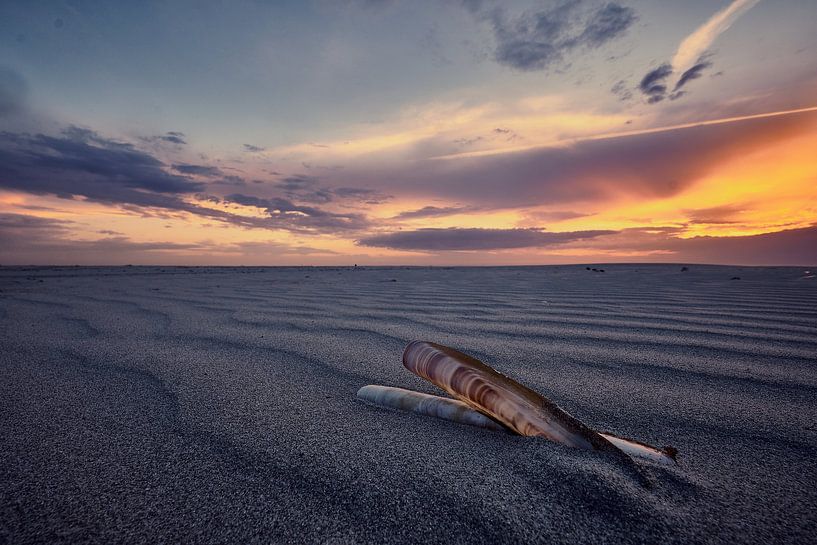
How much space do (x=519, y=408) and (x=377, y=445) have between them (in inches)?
16.9

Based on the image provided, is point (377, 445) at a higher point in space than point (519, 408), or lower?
lower

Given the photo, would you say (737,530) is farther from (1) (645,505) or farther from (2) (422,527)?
(2) (422,527)

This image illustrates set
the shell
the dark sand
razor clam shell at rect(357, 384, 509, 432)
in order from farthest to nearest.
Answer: razor clam shell at rect(357, 384, 509, 432)
the shell
the dark sand

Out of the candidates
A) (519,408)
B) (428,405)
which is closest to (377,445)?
(428,405)

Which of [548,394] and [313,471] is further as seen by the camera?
[548,394]

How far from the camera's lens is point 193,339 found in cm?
253

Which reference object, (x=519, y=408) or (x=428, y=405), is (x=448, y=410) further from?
(x=519, y=408)

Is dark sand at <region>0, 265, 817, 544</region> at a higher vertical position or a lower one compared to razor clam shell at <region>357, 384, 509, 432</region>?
lower

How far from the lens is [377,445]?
112cm

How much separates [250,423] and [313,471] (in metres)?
0.41

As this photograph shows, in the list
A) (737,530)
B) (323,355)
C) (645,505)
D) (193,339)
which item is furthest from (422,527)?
(193,339)

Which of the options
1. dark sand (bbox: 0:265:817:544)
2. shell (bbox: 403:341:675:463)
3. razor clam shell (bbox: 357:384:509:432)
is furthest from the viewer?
razor clam shell (bbox: 357:384:509:432)

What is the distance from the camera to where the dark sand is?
792 mm

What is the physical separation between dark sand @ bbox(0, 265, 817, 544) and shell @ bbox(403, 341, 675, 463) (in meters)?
0.05
